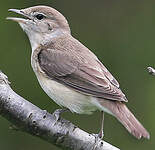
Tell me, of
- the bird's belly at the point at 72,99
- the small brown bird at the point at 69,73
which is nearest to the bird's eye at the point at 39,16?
the small brown bird at the point at 69,73

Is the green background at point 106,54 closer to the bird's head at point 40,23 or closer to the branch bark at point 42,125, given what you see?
the bird's head at point 40,23

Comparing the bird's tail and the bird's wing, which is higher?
the bird's wing

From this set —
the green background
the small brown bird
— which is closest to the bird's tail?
the small brown bird

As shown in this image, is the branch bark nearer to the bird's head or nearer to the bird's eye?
the bird's head

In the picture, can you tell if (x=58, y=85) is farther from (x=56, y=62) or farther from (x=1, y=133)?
(x=1, y=133)

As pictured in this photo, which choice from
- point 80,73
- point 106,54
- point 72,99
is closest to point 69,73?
point 80,73

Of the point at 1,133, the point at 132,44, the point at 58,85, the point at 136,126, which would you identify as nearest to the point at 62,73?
the point at 58,85
